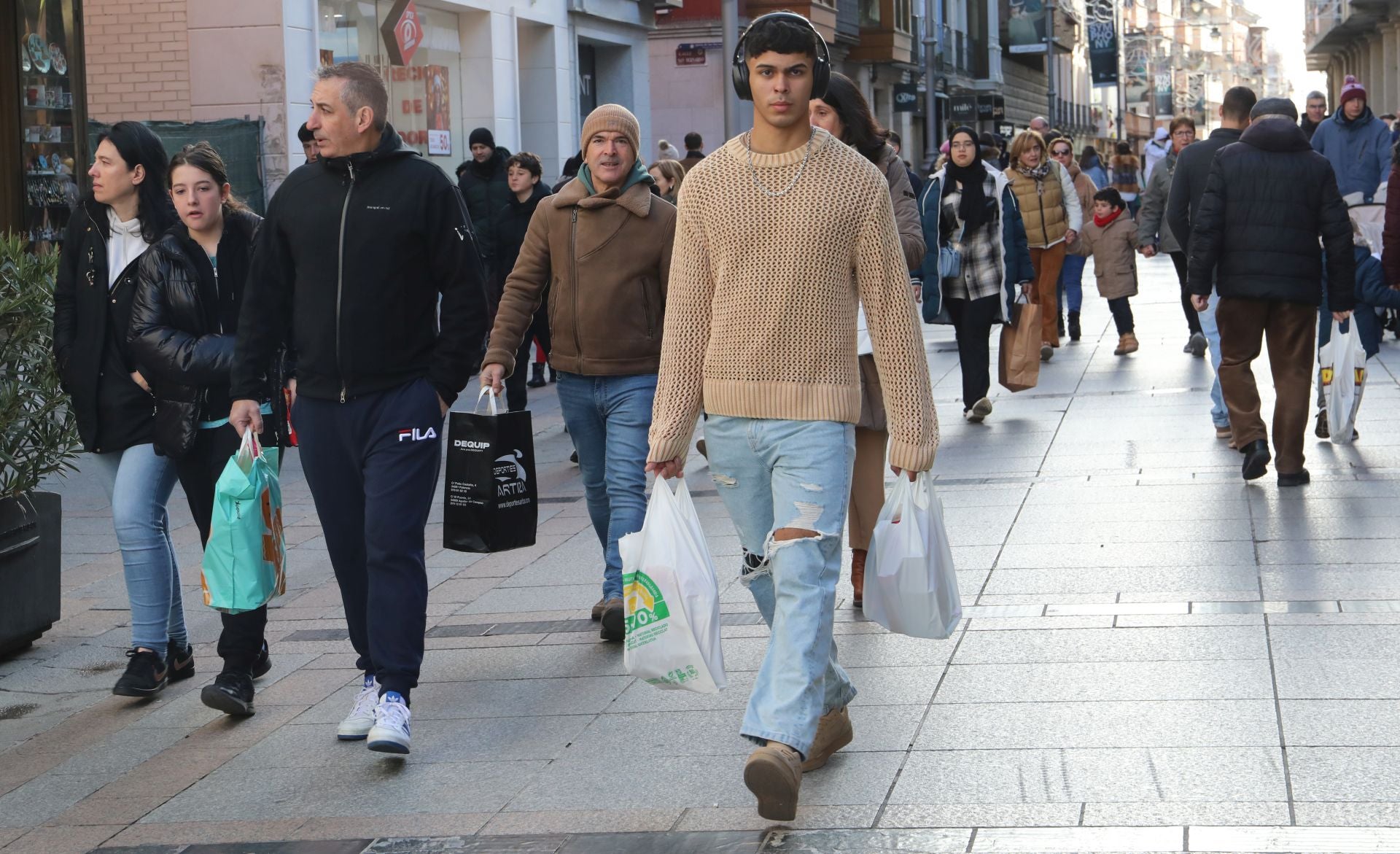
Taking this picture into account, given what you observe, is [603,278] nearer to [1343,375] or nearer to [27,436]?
[27,436]

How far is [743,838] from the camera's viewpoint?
173 inches

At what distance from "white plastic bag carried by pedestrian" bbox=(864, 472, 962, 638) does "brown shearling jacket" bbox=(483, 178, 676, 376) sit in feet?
6.70

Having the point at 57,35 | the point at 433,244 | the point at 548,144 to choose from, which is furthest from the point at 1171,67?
the point at 433,244

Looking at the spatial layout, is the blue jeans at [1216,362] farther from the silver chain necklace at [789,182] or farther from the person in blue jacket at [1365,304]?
the silver chain necklace at [789,182]

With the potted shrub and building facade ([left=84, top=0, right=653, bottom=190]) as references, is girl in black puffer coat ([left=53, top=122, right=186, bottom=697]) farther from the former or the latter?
building facade ([left=84, top=0, right=653, bottom=190])

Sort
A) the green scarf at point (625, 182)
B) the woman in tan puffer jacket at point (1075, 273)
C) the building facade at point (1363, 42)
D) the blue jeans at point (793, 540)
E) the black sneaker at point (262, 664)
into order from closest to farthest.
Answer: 1. the blue jeans at point (793, 540)
2. the black sneaker at point (262, 664)
3. the green scarf at point (625, 182)
4. the woman in tan puffer jacket at point (1075, 273)
5. the building facade at point (1363, 42)

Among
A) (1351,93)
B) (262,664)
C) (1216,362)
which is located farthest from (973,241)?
(262,664)

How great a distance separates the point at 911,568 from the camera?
15.3ft

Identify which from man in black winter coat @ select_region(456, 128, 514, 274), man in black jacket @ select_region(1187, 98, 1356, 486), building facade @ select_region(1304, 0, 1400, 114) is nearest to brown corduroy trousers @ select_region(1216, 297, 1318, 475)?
man in black jacket @ select_region(1187, 98, 1356, 486)

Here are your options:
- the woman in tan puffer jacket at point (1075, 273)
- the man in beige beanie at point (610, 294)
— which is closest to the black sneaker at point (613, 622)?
the man in beige beanie at point (610, 294)

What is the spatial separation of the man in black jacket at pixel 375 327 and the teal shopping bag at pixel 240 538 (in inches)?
10.2

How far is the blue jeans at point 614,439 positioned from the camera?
21.4 feet

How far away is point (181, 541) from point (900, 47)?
114ft

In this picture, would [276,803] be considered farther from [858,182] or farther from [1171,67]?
[1171,67]
